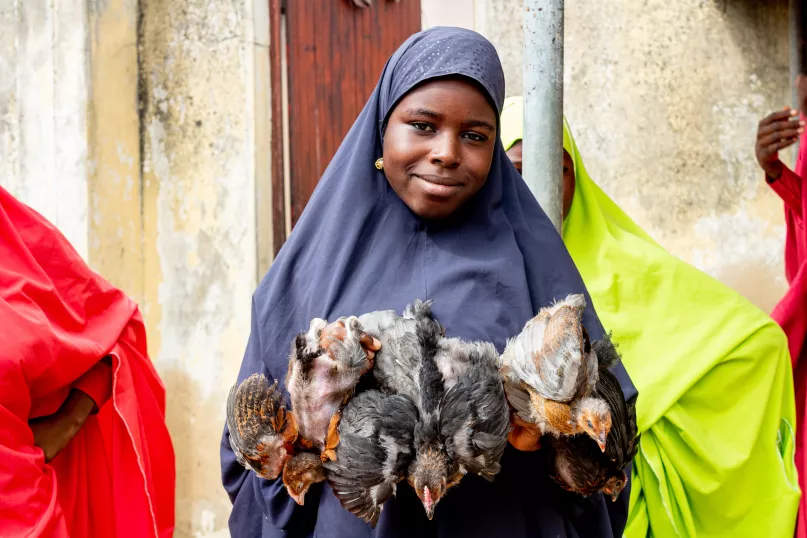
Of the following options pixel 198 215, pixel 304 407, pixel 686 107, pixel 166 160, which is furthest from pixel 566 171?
pixel 166 160

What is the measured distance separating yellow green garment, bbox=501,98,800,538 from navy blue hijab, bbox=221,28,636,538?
773mm

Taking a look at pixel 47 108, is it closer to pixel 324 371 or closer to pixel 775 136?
pixel 775 136

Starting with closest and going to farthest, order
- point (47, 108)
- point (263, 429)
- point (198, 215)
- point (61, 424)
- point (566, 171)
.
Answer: point (263, 429) → point (61, 424) → point (566, 171) → point (47, 108) → point (198, 215)

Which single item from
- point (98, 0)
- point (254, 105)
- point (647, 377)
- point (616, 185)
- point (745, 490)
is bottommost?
point (745, 490)

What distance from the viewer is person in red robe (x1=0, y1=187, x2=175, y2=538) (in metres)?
2.57

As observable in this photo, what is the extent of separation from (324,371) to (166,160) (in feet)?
11.2

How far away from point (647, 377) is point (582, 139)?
7.60 feet

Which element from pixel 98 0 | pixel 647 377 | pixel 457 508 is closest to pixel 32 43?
pixel 98 0

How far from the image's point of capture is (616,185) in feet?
16.4

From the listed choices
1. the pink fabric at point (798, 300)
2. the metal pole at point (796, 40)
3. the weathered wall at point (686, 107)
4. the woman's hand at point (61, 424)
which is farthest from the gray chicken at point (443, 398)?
the metal pole at point (796, 40)

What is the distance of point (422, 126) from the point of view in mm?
1997

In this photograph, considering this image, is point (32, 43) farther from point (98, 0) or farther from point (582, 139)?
point (582, 139)

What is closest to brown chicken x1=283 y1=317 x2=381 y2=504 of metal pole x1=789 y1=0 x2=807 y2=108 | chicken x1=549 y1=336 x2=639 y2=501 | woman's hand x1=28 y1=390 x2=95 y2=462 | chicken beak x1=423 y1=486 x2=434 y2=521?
chicken beak x1=423 y1=486 x2=434 y2=521

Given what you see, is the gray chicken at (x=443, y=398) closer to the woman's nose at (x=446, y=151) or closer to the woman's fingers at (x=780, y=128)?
the woman's nose at (x=446, y=151)
